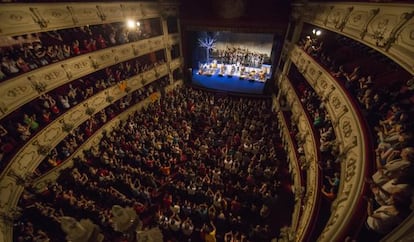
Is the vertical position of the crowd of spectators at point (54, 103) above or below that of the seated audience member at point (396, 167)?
above

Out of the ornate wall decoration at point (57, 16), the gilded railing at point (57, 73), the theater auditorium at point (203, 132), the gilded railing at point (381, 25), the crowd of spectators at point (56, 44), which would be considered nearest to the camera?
the gilded railing at point (381, 25)

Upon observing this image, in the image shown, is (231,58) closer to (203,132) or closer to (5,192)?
(203,132)

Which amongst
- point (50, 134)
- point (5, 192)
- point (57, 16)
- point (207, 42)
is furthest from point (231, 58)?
point (5, 192)

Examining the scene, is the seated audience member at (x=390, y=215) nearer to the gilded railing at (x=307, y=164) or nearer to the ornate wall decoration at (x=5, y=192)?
the gilded railing at (x=307, y=164)

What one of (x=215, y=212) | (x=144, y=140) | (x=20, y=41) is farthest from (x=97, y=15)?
(x=215, y=212)

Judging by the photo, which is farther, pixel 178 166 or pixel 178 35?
pixel 178 35

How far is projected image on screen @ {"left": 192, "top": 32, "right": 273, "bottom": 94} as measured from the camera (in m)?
20.4

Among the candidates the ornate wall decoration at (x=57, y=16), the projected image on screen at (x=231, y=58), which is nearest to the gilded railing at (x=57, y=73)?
the ornate wall decoration at (x=57, y=16)

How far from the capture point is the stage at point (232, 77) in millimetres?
18641

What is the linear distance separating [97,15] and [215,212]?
12159 millimetres

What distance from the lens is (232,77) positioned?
20.9m

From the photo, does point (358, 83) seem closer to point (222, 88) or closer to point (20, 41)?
point (222, 88)

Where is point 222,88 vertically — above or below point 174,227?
above

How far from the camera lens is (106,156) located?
407 inches
